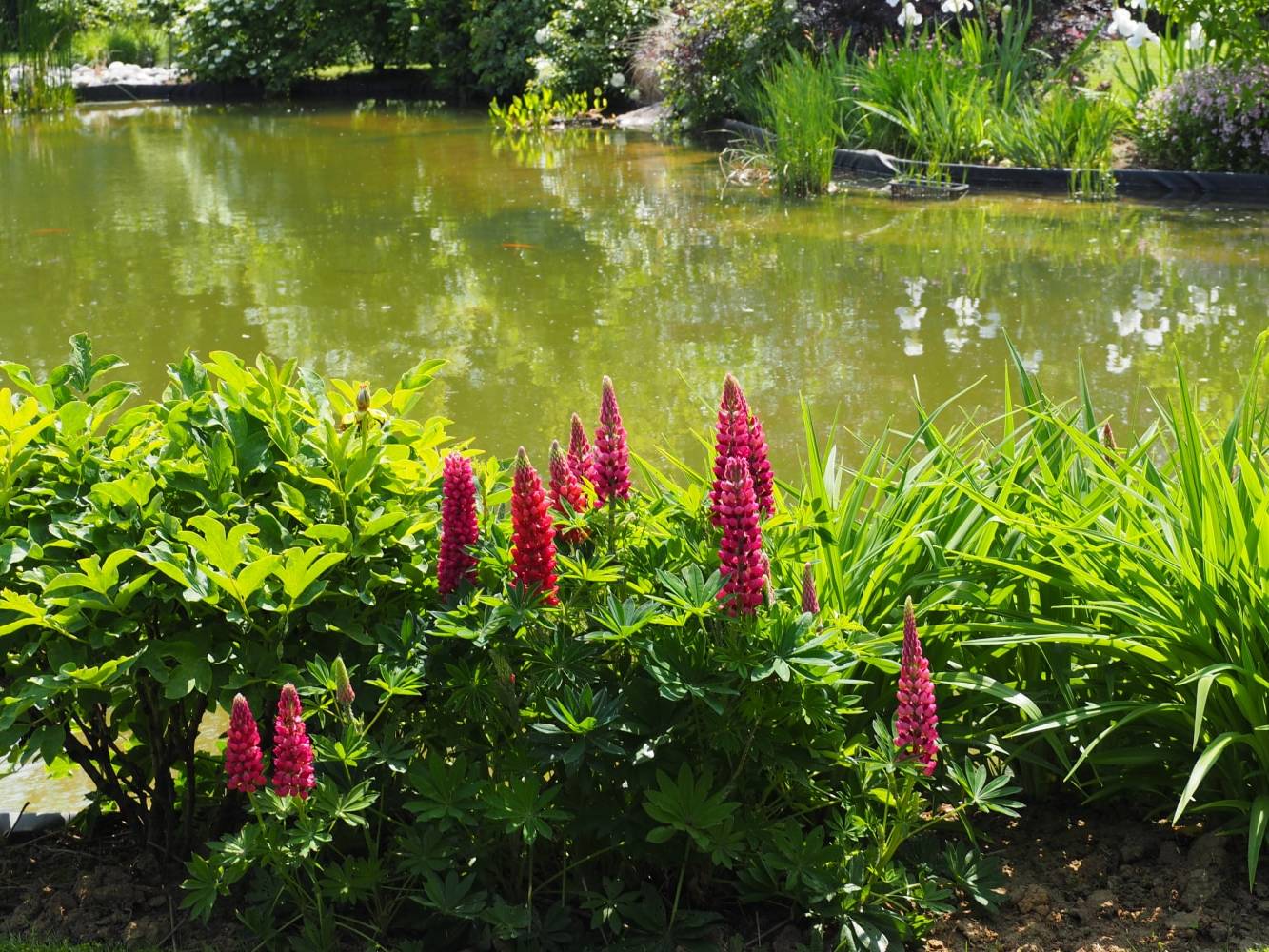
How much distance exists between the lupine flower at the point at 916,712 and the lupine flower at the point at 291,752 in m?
0.97

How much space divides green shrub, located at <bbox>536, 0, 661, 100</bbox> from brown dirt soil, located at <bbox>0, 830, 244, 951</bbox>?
17.7m

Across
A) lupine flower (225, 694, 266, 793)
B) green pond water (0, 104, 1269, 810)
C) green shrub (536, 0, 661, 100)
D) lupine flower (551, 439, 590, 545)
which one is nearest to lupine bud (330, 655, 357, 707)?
lupine flower (225, 694, 266, 793)

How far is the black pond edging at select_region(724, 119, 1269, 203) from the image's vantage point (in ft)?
35.8

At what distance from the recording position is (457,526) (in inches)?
102

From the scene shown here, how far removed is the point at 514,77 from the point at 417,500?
19.6 metres

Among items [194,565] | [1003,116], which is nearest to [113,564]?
[194,565]

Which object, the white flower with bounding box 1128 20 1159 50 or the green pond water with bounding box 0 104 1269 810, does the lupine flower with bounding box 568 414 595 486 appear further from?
the white flower with bounding box 1128 20 1159 50

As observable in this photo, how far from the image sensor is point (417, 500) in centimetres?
290

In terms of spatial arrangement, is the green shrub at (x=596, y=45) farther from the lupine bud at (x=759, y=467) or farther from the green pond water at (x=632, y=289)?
the lupine bud at (x=759, y=467)

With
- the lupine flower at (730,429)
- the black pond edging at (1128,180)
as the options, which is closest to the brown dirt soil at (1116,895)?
the lupine flower at (730,429)

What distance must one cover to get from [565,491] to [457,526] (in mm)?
214

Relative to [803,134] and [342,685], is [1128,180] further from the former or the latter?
[342,685]

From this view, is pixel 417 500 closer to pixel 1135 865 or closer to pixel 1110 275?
pixel 1135 865

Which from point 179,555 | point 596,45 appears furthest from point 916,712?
point 596,45
